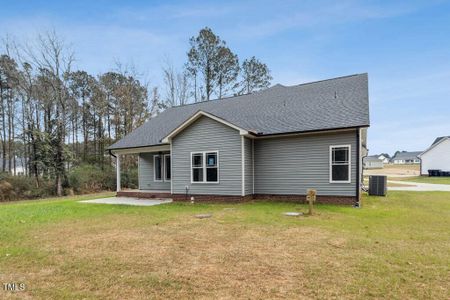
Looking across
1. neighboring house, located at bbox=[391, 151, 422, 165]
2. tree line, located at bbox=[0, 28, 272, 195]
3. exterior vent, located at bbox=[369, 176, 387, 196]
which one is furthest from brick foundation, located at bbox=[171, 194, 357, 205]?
neighboring house, located at bbox=[391, 151, 422, 165]

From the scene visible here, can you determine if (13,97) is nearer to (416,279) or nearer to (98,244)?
(98,244)

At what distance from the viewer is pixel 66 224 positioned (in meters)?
8.54

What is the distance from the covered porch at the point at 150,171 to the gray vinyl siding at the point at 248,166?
16.8ft

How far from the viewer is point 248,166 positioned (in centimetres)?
1291

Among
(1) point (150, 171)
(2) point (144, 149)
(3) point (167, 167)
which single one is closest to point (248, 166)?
(3) point (167, 167)

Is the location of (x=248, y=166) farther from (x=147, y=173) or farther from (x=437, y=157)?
(x=437, y=157)

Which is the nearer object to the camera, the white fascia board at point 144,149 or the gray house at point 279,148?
the gray house at point 279,148

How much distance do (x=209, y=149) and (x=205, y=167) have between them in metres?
0.85

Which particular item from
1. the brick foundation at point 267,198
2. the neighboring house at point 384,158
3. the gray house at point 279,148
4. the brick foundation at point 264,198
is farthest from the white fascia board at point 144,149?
the neighboring house at point 384,158

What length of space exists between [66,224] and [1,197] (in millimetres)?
16672

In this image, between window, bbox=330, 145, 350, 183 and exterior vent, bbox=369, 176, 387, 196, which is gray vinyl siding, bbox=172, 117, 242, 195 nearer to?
window, bbox=330, 145, 350, 183

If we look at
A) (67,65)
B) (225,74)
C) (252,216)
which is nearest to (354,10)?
(252,216)

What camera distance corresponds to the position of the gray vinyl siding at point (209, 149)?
12.5 m

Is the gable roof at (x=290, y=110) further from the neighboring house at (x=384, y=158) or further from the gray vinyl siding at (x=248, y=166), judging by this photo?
the neighboring house at (x=384, y=158)
